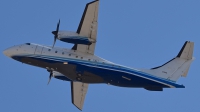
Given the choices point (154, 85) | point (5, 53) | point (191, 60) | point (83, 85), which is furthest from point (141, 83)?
point (5, 53)

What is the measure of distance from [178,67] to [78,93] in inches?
349

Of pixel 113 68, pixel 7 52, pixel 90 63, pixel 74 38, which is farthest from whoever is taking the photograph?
pixel 7 52

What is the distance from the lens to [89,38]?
33.9m

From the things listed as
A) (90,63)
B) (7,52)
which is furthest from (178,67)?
(7,52)

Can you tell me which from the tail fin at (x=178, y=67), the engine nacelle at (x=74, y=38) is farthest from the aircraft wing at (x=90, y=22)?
the tail fin at (x=178, y=67)

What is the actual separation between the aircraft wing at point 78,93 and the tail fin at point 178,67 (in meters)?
6.80

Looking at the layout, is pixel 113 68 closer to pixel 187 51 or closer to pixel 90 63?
pixel 90 63

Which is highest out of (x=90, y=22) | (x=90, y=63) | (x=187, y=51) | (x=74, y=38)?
(x=90, y=22)

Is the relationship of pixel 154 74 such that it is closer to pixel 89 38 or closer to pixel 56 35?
pixel 89 38

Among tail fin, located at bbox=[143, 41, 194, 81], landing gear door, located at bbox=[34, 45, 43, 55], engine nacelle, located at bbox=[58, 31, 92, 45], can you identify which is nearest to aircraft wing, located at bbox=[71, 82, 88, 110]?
landing gear door, located at bbox=[34, 45, 43, 55]

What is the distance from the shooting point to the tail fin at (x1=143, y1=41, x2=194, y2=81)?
1362 inches

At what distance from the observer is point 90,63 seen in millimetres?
34469

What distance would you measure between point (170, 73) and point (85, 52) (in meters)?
6.45

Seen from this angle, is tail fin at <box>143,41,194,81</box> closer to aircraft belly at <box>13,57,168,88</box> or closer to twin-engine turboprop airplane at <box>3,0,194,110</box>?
twin-engine turboprop airplane at <box>3,0,194,110</box>
